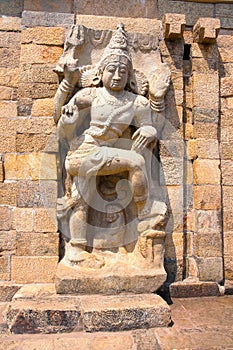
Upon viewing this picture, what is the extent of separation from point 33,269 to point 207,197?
2.03 metres

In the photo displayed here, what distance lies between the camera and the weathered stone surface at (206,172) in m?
3.72

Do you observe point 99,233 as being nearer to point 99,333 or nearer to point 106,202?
point 106,202

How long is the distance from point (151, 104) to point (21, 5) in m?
1.98

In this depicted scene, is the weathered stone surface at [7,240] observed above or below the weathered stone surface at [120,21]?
below

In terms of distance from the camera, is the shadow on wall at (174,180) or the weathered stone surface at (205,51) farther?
the weathered stone surface at (205,51)

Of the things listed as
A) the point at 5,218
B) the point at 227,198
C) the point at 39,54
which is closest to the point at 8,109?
the point at 39,54

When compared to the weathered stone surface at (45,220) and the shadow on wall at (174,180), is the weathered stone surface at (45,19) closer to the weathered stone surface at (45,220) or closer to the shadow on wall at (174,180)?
the shadow on wall at (174,180)

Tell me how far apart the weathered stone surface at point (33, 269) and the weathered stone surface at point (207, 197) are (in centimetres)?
169

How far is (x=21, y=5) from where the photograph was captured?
3.93m

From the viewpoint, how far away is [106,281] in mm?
3068

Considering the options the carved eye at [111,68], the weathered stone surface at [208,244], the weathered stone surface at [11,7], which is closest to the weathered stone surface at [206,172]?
the weathered stone surface at [208,244]

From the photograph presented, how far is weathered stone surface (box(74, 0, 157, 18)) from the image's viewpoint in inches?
155

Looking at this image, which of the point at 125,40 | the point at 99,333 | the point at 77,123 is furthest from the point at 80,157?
the point at 99,333

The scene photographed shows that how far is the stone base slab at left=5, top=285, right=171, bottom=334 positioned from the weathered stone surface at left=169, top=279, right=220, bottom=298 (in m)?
0.72
